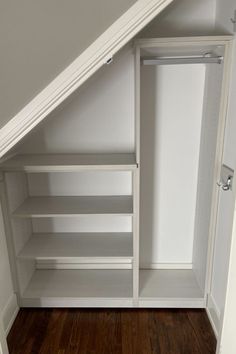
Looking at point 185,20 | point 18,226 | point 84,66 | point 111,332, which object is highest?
point 185,20

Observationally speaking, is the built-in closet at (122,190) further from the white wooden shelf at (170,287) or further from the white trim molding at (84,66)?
the white trim molding at (84,66)

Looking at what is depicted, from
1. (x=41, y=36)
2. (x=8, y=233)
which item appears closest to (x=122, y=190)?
(x=8, y=233)

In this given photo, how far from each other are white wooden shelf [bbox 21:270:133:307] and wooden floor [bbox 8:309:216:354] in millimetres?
85

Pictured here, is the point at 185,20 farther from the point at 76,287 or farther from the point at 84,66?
the point at 76,287

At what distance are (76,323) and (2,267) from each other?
601 millimetres

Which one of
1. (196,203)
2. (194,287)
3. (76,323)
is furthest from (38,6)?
(194,287)

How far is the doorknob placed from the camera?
1440 mm

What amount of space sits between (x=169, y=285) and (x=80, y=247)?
0.69 m

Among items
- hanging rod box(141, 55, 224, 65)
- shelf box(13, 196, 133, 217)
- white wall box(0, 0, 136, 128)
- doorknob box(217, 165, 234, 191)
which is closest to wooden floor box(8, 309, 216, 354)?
shelf box(13, 196, 133, 217)

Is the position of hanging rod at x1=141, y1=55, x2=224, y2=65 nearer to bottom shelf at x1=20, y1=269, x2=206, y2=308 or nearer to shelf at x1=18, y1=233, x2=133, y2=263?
shelf at x1=18, y1=233, x2=133, y2=263

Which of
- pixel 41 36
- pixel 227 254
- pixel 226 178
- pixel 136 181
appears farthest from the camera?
Result: pixel 136 181

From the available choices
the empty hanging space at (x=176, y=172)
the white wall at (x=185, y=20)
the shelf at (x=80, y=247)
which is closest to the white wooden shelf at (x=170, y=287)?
the empty hanging space at (x=176, y=172)

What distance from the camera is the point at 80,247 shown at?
1.96m

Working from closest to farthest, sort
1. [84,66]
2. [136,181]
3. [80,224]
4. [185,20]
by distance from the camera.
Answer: [84,66]
[136,181]
[185,20]
[80,224]
